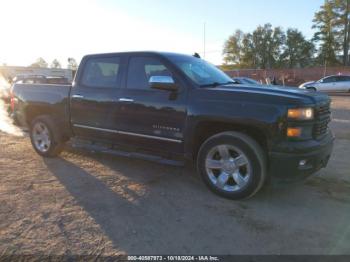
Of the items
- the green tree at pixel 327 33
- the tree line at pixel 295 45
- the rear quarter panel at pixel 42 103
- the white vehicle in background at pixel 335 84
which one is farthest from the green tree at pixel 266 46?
the rear quarter panel at pixel 42 103

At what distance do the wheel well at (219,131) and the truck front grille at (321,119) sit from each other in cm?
64

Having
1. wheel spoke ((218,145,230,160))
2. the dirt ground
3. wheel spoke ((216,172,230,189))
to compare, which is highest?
wheel spoke ((218,145,230,160))

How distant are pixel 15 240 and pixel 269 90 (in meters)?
3.34

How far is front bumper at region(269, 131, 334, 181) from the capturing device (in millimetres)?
4297

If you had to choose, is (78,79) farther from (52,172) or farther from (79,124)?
(52,172)

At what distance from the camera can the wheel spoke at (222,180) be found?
4.80m

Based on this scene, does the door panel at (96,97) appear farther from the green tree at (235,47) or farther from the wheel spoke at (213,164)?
the green tree at (235,47)

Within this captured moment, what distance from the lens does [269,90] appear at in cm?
468

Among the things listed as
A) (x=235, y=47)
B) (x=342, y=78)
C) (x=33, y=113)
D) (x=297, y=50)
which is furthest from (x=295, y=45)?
(x=33, y=113)

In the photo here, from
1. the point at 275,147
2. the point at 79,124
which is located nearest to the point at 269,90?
the point at 275,147

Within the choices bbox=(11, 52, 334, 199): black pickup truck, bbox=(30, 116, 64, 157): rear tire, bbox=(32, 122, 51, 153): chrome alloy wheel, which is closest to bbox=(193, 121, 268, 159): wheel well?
bbox=(11, 52, 334, 199): black pickup truck

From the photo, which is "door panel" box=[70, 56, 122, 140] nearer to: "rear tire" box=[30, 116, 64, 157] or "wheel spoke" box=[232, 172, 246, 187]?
"rear tire" box=[30, 116, 64, 157]

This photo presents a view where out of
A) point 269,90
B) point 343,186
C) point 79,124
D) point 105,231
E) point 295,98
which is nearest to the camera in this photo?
point 105,231

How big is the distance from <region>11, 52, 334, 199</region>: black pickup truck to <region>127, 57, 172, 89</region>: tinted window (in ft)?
0.05
